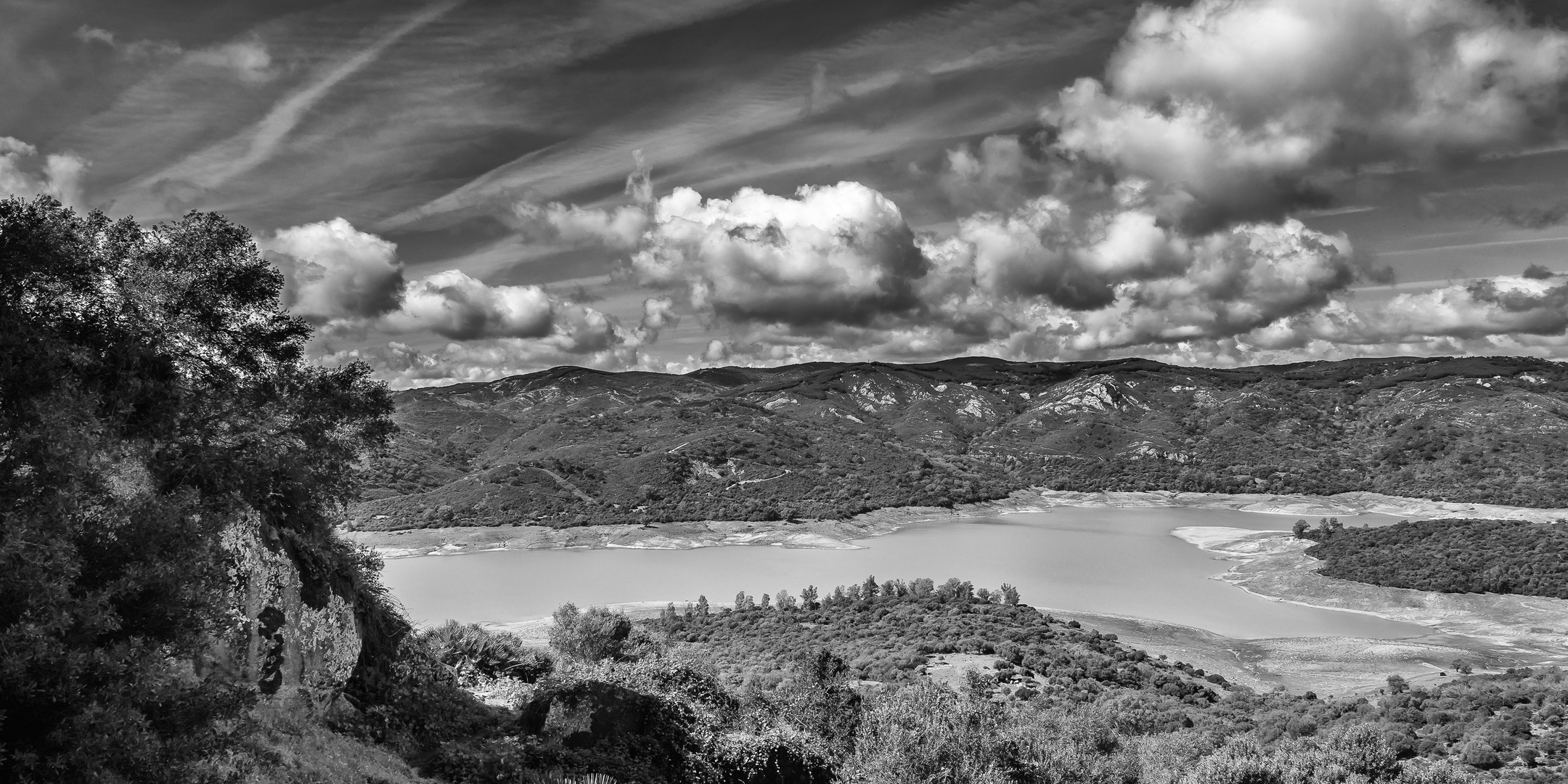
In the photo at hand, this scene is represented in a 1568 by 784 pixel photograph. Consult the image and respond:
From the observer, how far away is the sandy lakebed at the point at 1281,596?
41.6 metres

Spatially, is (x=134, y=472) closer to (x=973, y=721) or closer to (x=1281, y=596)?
(x=973, y=721)

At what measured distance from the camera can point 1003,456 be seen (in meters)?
178

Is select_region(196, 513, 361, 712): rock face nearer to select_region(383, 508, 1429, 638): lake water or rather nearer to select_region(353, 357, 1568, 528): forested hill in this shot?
select_region(383, 508, 1429, 638): lake water

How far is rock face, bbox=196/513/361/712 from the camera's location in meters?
11.0

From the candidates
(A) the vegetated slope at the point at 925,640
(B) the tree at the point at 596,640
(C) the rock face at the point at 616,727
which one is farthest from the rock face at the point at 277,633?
(A) the vegetated slope at the point at 925,640

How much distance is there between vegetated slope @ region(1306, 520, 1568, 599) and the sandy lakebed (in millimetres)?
1823

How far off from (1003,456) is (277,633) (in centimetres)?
17614

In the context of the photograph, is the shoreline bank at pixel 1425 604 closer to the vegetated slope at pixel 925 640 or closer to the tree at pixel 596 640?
the vegetated slope at pixel 925 640

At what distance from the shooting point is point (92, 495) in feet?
26.6

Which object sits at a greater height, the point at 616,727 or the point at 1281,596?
the point at 616,727

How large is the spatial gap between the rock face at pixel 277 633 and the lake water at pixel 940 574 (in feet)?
142

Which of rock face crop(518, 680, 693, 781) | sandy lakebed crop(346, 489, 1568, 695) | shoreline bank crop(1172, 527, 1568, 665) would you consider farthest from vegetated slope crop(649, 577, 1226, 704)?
shoreline bank crop(1172, 527, 1568, 665)

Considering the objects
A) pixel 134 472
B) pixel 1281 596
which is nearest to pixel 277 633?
pixel 134 472

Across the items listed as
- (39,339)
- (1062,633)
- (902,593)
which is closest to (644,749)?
(39,339)
